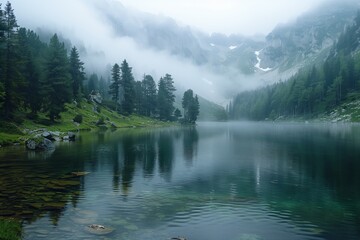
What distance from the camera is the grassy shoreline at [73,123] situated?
2849 inches

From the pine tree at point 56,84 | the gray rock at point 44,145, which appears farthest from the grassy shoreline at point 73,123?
the gray rock at point 44,145

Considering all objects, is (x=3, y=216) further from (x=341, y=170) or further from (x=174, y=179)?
(x=341, y=170)

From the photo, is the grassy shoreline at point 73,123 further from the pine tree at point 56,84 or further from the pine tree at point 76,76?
the pine tree at point 76,76

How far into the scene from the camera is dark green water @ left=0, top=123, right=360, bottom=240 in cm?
2302

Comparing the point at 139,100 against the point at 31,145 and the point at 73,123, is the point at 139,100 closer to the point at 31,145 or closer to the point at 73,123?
the point at 73,123

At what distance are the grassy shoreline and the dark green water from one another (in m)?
19.8

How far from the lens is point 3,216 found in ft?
77.8

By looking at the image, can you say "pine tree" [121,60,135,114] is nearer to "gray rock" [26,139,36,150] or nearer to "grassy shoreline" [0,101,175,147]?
"grassy shoreline" [0,101,175,147]

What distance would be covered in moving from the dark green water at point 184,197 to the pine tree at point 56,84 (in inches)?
1834

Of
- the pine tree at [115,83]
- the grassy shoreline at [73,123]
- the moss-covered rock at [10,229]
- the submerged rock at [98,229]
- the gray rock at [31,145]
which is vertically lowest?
the submerged rock at [98,229]

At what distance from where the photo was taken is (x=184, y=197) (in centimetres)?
3166

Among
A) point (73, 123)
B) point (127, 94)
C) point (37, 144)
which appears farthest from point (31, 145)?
point (127, 94)

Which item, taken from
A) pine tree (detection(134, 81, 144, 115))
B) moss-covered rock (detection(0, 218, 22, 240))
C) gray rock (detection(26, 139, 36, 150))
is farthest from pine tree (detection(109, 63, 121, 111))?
moss-covered rock (detection(0, 218, 22, 240))

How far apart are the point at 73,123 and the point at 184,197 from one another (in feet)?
286
